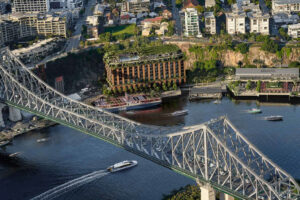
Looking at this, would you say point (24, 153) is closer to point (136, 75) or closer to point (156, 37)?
point (136, 75)

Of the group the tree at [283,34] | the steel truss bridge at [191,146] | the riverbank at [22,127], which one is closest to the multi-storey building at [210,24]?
the tree at [283,34]

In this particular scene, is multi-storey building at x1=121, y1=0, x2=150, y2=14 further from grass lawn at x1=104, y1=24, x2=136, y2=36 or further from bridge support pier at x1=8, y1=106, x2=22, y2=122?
bridge support pier at x1=8, y1=106, x2=22, y2=122

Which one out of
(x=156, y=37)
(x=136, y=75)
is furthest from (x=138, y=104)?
(x=156, y=37)

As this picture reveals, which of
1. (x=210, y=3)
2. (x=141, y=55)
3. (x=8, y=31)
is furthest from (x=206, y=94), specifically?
(x=210, y=3)

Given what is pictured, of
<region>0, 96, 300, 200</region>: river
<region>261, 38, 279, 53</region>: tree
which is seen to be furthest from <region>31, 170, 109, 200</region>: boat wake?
<region>261, 38, 279, 53</region>: tree

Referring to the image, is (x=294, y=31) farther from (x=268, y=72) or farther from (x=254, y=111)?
(x=254, y=111)
